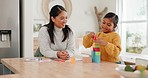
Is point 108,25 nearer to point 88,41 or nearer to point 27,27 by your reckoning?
point 88,41

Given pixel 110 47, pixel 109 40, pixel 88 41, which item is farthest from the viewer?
pixel 88 41

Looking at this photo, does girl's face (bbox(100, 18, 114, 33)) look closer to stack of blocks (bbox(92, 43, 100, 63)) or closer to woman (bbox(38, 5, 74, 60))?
stack of blocks (bbox(92, 43, 100, 63))

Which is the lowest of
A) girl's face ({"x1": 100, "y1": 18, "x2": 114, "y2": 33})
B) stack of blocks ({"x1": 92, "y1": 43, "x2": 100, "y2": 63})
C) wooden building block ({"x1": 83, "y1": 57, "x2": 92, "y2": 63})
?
wooden building block ({"x1": 83, "y1": 57, "x2": 92, "y2": 63})

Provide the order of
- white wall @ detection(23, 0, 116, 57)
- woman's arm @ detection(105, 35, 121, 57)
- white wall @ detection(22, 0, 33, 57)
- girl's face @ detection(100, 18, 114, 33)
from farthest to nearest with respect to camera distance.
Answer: white wall @ detection(23, 0, 116, 57)
white wall @ detection(22, 0, 33, 57)
girl's face @ detection(100, 18, 114, 33)
woman's arm @ detection(105, 35, 121, 57)

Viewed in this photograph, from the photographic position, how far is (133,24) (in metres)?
4.45

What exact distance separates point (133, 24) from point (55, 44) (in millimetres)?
2583

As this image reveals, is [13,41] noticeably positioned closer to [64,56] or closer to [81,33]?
[64,56]

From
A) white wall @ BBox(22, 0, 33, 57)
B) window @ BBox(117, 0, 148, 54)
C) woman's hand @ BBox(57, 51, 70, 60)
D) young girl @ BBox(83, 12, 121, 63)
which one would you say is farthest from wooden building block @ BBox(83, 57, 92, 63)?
window @ BBox(117, 0, 148, 54)

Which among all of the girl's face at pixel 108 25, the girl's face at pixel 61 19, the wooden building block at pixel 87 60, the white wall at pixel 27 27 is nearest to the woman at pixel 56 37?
the girl's face at pixel 61 19

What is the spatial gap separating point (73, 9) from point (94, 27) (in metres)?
0.68

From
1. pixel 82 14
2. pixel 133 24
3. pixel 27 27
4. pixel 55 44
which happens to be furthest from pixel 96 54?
pixel 82 14

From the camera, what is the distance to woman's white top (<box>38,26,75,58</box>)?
226cm

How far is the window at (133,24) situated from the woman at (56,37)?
2195mm

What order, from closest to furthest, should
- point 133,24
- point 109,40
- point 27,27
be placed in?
point 109,40 < point 27,27 < point 133,24
